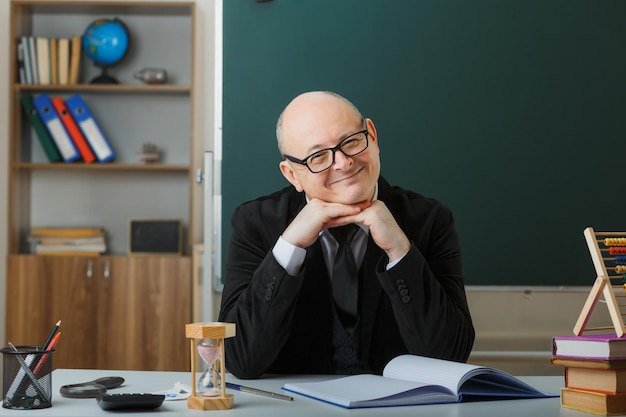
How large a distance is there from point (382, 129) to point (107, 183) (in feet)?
7.50

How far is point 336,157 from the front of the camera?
185cm

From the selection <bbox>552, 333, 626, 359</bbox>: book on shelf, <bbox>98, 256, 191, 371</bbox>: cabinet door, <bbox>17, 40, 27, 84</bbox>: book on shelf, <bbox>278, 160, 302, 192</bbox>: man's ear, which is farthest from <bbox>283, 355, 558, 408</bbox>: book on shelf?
<bbox>17, 40, 27, 84</bbox>: book on shelf

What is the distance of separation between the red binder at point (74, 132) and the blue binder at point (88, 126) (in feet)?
0.07

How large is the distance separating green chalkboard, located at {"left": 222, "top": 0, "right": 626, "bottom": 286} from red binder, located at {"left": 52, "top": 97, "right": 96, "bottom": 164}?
1.80 metres

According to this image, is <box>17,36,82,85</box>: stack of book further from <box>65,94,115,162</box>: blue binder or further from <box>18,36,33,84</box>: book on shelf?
<box>65,94,115,162</box>: blue binder

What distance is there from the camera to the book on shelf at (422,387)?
1.39 meters

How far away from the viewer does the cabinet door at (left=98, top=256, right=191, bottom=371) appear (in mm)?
4492

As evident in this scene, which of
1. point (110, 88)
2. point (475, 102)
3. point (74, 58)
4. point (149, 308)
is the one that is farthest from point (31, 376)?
point (74, 58)

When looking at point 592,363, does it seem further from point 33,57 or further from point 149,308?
point 33,57

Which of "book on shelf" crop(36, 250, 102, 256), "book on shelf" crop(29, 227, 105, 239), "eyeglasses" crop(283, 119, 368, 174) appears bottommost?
"book on shelf" crop(36, 250, 102, 256)

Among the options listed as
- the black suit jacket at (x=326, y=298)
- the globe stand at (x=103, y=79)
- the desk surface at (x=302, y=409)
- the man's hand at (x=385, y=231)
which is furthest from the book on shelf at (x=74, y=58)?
the desk surface at (x=302, y=409)

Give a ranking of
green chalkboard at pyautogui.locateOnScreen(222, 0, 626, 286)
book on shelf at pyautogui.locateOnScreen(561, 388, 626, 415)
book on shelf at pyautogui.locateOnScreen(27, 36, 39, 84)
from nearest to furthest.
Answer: book on shelf at pyautogui.locateOnScreen(561, 388, 626, 415)
green chalkboard at pyautogui.locateOnScreen(222, 0, 626, 286)
book on shelf at pyautogui.locateOnScreen(27, 36, 39, 84)

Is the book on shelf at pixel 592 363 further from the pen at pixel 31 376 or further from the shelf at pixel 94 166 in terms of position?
the shelf at pixel 94 166

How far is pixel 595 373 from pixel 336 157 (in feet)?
2.45
